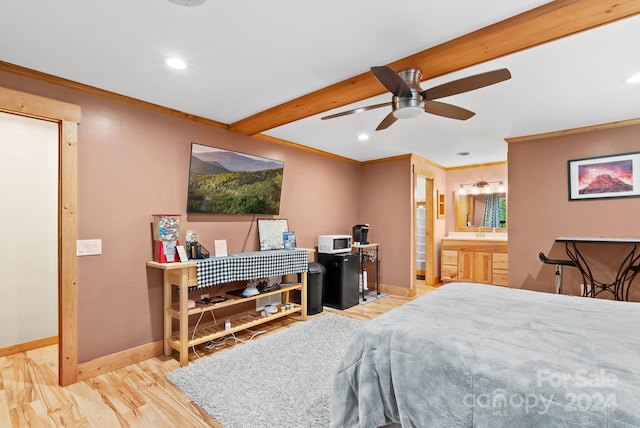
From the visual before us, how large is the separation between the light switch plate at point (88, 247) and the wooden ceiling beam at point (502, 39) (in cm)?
229

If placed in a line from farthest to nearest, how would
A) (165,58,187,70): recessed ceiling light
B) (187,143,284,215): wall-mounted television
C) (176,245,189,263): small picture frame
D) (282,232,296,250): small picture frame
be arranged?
(282,232,296,250): small picture frame → (187,143,284,215): wall-mounted television → (176,245,189,263): small picture frame → (165,58,187,70): recessed ceiling light

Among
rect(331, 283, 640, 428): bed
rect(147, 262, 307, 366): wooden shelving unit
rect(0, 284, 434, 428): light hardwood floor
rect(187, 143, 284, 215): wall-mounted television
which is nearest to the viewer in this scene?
rect(331, 283, 640, 428): bed

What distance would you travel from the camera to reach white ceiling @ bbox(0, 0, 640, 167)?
1.66 metres

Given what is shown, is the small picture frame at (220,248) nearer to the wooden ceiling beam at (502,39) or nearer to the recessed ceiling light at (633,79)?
the wooden ceiling beam at (502,39)

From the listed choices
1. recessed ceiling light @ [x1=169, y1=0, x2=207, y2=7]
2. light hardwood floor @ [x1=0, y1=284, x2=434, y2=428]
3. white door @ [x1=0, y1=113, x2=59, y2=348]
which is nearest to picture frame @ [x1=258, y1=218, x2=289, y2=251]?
light hardwood floor @ [x1=0, y1=284, x2=434, y2=428]

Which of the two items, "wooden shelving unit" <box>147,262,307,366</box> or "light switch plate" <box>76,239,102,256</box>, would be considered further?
"wooden shelving unit" <box>147,262,307,366</box>

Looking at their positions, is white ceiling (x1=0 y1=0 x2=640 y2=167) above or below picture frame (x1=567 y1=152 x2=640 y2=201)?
above

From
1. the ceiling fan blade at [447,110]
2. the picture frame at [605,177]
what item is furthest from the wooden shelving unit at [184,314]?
the picture frame at [605,177]

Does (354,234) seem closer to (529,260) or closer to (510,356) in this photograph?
(529,260)

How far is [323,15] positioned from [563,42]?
5.02ft

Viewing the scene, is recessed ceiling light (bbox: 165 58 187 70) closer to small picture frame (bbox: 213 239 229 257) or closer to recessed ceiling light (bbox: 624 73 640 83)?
small picture frame (bbox: 213 239 229 257)

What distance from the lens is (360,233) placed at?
5246 mm

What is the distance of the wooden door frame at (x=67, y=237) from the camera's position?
8.04 ft

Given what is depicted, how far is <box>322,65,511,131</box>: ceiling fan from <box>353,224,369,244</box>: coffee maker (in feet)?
9.86
